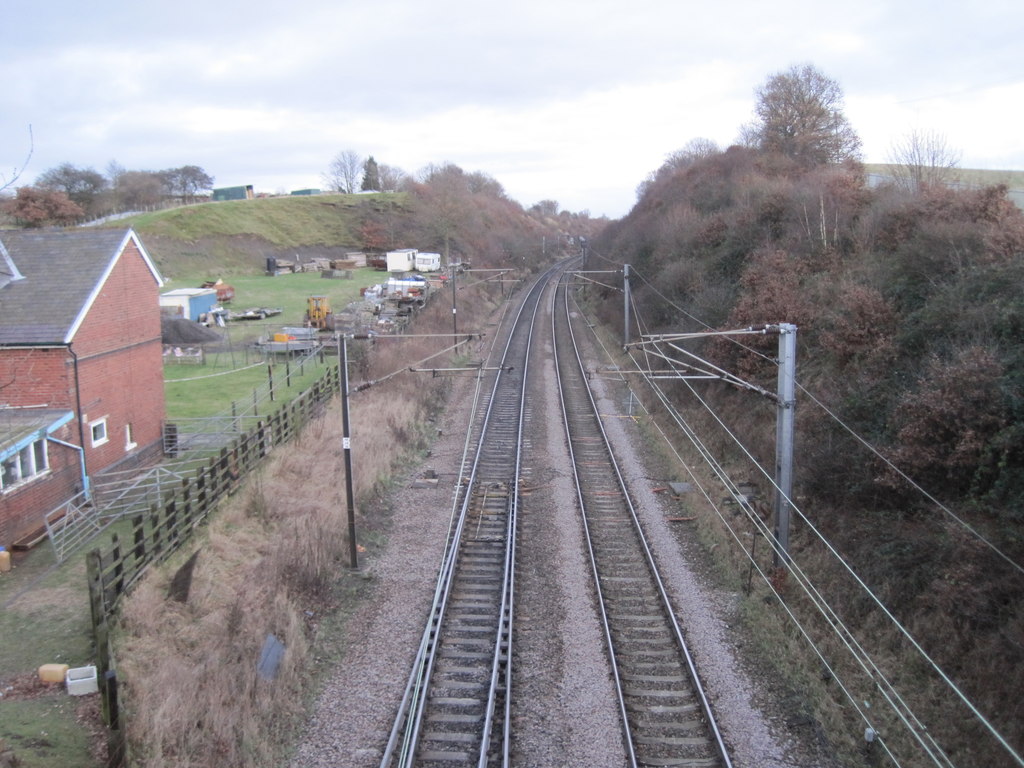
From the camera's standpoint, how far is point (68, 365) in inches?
599

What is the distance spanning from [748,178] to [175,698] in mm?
33033

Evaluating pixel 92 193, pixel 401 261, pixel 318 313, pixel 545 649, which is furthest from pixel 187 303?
pixel 92 193

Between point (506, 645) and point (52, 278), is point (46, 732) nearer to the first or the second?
point (506, 645)

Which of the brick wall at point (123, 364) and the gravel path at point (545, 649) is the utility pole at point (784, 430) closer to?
the gravel path at point (545, 649)

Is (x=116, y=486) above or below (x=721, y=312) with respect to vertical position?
below

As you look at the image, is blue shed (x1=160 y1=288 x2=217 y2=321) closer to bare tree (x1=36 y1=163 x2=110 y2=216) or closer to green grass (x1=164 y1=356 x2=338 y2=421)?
green grass (x1=164 y1=356 x2=338 y2=421)

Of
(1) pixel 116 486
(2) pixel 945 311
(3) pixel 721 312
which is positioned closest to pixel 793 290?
(3) pixel 721 312

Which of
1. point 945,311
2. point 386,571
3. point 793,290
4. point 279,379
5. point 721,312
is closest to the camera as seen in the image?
point 386,571

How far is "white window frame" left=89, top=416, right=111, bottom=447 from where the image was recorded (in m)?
16.1

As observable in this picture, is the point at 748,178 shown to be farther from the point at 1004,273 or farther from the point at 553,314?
the point at 1004,273

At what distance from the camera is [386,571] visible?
13172mm

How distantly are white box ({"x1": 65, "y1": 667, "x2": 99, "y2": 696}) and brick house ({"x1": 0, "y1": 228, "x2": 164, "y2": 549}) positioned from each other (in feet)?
17.4

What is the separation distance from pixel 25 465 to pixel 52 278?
4652mm

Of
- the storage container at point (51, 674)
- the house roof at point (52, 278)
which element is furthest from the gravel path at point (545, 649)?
the house roof at point (52, 278)
